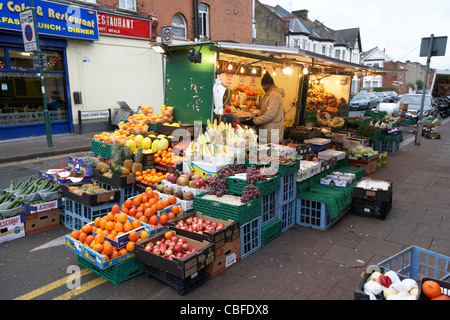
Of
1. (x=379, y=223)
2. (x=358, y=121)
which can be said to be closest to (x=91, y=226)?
(x=379, y=223)

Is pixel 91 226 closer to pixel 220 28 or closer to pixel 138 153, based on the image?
pixel 138 153

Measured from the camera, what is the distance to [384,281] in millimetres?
2934

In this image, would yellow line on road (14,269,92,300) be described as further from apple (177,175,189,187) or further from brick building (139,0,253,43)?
brick building (139,0,253,43)

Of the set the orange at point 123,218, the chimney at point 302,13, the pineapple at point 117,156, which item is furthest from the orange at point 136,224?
the chimney at point 302,13

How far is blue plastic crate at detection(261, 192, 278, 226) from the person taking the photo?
17.1ft

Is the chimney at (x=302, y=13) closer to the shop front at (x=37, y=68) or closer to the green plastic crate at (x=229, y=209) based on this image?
the shop front at (x=37, y=68)

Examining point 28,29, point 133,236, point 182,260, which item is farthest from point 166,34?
point 182,260

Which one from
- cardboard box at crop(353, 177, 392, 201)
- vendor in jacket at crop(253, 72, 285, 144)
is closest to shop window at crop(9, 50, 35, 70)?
vendor in jacket at crop(253, 72, 285, 144)

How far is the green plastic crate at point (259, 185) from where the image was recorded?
4.96m

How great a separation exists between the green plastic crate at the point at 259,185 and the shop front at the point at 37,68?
9.83 metres

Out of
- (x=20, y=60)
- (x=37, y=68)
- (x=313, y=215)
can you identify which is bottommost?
(x=313, y=215)

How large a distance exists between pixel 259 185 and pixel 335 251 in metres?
1.52

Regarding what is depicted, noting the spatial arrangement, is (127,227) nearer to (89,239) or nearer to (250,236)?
(89,239)

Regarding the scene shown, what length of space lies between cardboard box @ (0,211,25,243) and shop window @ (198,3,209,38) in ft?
53.5
